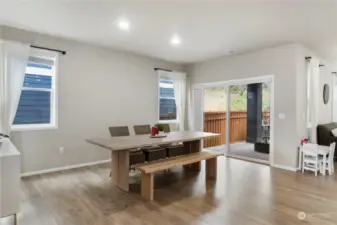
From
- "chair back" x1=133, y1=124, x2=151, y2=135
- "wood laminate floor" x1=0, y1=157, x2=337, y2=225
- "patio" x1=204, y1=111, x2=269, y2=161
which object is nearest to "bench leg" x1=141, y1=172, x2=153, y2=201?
"wood laminate floor" x1=0, y1=157, x2=337, y2=225

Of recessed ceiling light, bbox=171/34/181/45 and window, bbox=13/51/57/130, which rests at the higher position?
recessed ceiling light, bbox=171/34/181/45

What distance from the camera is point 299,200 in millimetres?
3043

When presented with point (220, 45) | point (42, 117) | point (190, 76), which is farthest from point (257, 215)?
point (190, 76)

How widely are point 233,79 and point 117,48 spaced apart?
305cm

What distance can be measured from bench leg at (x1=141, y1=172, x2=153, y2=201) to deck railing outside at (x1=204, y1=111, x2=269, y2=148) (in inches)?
135

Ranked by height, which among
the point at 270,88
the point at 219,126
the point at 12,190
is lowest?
the point at 12,190

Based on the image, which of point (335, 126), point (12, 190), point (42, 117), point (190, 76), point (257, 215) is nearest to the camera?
point (12, 190)

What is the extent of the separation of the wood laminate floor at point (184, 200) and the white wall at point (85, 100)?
53 centimetres

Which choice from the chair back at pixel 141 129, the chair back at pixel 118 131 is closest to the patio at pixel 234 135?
the chair back at pixel 141 129

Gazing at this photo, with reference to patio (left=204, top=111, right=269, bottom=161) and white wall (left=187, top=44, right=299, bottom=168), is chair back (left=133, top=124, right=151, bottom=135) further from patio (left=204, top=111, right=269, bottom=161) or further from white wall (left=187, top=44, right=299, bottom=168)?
white wall (left=187, top=44, right=299, bottom=168)

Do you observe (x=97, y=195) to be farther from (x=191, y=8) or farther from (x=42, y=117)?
(x=191, y=8)

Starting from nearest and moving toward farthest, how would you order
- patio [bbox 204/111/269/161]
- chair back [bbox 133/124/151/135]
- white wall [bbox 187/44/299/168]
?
white wall [bbox 187/44/299/168] → chair back [bbox 133/124/151/135] → patio [bbox 204/111/269/161]

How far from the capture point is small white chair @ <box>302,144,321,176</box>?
4277 mm

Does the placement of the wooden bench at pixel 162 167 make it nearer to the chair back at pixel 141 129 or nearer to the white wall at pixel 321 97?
the chair back at pixel 141 129
